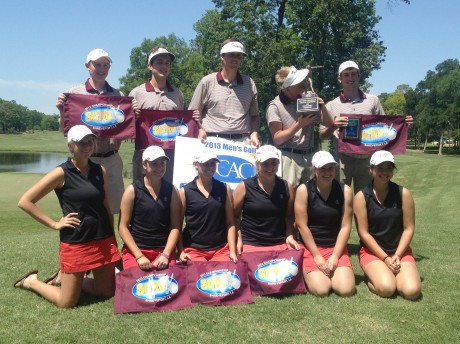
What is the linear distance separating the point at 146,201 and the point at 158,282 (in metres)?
0.95

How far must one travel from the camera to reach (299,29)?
1237 inches

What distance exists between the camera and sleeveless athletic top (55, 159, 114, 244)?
5016 mm

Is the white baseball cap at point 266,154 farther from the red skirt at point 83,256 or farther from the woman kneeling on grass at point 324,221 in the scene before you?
the red skirt at point 83,256

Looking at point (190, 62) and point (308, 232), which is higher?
point (190, 62)

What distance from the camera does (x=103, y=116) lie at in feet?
21.4

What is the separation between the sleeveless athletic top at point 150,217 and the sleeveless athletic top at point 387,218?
252 cm

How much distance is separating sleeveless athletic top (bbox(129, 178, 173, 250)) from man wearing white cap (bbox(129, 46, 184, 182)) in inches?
53.7

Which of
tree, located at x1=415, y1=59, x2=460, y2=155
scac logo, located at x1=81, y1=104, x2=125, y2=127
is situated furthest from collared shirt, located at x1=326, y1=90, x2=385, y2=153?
tree, located at x1=415, y1=59, x2=460, y2=155

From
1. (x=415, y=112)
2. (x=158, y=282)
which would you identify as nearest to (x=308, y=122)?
(x=158, y=282)

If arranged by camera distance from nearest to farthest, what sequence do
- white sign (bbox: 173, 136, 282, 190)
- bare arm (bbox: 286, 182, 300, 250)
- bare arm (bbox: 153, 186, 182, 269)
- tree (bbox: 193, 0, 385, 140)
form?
bare arm (bbox: 153, 186, 182, 269) → bare arm (bbox: 286, 182, 300, 250) → white sign (bbox: 173, 136, 282, 190) → tree (bbox: 193, 0, 385, 140)

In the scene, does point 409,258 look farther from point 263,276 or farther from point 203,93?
point 203,93

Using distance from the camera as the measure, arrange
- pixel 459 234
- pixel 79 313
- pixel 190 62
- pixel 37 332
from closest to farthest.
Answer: pixel 37 332, pixel 79 313, pixel 459 234, pixel 190 62

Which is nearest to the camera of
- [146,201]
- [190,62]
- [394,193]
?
[146,201]

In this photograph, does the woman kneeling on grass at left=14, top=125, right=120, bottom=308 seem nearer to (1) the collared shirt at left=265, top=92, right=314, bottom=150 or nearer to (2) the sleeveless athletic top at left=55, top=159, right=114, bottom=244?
(2) the sleeveless athletic top at left=55, top=159, right=114, bottom=244
